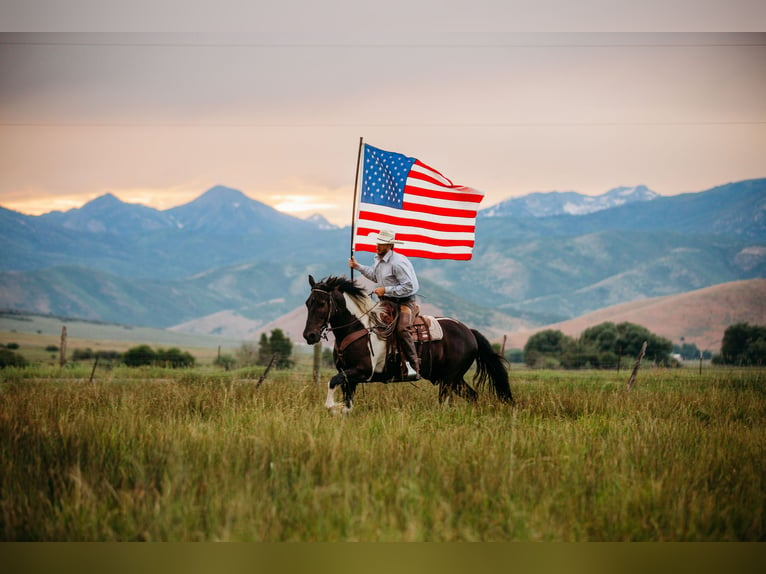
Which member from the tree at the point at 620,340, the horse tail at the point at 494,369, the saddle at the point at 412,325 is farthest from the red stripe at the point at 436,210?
the tree at the point at 620,340

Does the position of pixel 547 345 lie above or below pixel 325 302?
above

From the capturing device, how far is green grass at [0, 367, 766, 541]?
5.05 meters

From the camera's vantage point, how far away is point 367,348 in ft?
29.5

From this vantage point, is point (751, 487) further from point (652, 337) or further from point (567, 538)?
point (652, 337)

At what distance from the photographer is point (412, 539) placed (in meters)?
4.84

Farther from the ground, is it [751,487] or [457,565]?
[751,487]

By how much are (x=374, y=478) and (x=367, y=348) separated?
3.25 m

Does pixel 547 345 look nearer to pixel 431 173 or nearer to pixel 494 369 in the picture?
pixel 494 369

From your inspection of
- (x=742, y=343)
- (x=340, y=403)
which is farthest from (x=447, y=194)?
(x=742, y=343)

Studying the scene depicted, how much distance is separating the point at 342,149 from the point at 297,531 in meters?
12.5

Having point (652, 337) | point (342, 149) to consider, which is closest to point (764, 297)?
point (652, 337)

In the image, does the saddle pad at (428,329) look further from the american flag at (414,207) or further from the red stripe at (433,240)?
the red stripe at (433,240)

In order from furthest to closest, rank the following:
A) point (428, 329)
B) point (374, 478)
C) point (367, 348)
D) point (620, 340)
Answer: point (620, 340) < point (428, 329) < point (367, 348) < point (374, 478)

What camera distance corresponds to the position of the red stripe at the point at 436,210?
9844mm
